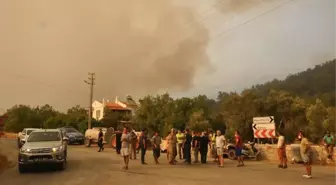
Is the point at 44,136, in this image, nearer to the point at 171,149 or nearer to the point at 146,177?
the point at 146,177

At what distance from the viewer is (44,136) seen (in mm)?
17578

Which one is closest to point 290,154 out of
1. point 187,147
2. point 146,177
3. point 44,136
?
point 187,147

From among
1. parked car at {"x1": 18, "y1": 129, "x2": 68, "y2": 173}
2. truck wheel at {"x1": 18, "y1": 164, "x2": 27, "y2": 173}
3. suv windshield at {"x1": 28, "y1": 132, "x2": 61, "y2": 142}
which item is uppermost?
suv windshield at {"x1": 28, "y1": 132, "x2": 61, "y2": 142}

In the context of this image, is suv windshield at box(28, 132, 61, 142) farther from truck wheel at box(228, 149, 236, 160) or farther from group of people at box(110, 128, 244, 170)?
truck wheel at box(228, 149, 236, 160)

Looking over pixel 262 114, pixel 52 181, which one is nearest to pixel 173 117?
pixel 262 114

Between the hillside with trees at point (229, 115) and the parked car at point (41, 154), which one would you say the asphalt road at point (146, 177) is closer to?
the parked car at point (41, 154)

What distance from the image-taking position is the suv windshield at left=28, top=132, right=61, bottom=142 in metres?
17.4

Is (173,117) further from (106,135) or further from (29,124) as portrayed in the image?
(29,124)

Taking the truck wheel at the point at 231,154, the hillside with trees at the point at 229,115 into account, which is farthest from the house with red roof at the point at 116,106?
the truck wheel at the point at 231,154

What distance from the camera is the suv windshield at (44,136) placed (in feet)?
57.1

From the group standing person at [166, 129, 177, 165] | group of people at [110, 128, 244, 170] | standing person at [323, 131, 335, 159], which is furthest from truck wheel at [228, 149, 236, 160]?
standing person at [323, 131, 335, 159]

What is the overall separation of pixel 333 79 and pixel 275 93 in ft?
282

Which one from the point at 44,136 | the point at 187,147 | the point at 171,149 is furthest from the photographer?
the point at 187,147

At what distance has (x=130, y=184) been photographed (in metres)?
12.4
